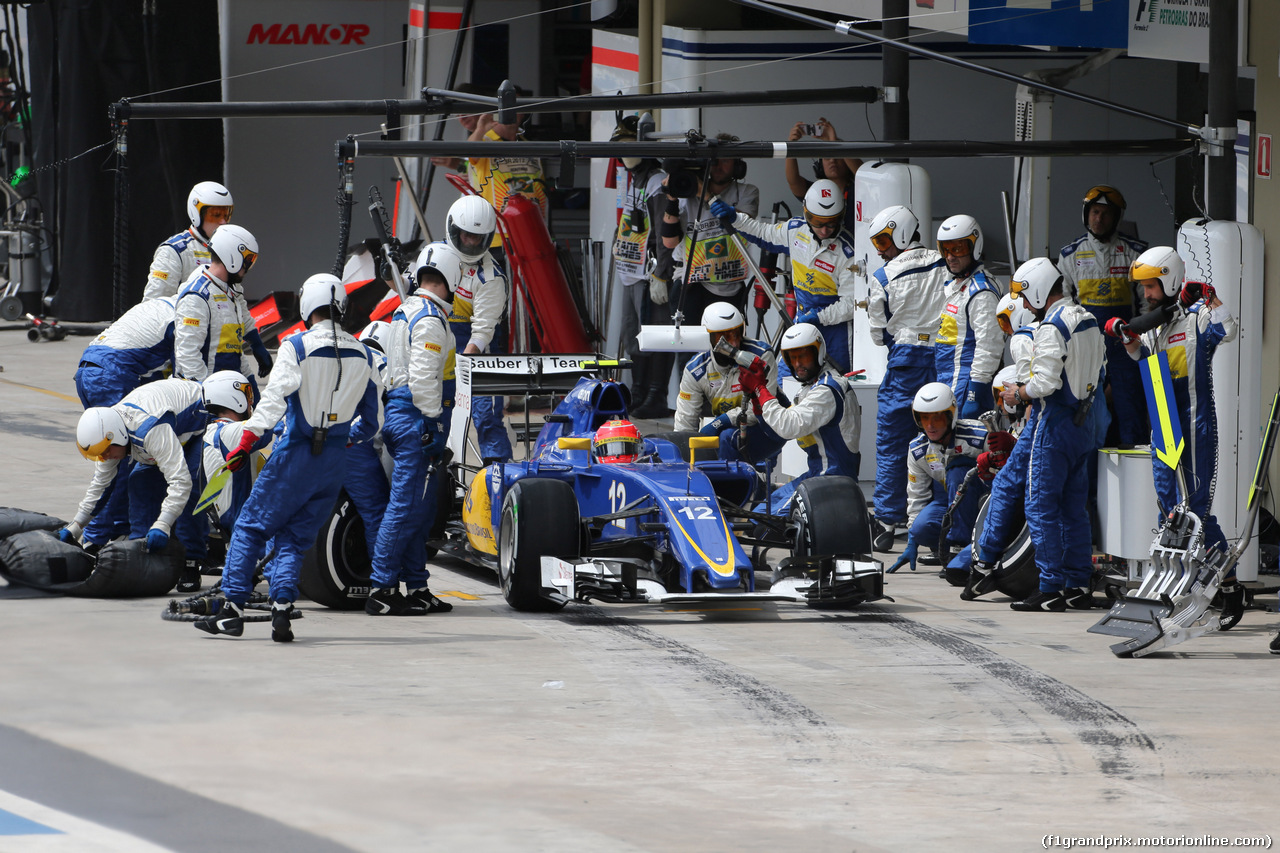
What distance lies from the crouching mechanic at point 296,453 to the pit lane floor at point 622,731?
0.96 feet

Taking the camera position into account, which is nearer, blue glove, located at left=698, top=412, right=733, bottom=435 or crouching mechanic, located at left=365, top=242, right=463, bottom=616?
crouching mechanic, located at left=365, top=242, right=463, bottom=616

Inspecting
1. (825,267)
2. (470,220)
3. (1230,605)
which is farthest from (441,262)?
(1230,605)

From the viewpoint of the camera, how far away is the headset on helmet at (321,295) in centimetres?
952

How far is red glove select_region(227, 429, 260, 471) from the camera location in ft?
31.0

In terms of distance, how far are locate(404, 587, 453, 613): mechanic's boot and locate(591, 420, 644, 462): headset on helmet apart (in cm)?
125

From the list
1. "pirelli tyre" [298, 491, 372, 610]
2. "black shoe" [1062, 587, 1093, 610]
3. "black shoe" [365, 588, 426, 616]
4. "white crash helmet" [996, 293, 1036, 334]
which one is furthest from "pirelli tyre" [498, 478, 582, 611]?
Result: "white crash helmet" [996, 293, 1036, 334]

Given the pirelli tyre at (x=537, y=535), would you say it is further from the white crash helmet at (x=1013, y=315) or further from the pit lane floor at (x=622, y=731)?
the white crash helmet at (x=1013, y=315)

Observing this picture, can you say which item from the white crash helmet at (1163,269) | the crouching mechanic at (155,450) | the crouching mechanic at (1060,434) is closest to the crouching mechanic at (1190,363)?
the white crash helmet at (1163,269)

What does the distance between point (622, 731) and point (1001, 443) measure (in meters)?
4.33

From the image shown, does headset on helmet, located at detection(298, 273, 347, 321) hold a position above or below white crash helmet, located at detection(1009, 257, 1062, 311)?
below

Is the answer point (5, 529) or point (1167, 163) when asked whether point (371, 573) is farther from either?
point (1167, 163)

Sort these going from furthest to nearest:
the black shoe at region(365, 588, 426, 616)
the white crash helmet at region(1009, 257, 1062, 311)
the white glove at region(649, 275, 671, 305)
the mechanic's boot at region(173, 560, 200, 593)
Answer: the white glove at region(649, 275, 671, 305), the mechanic's boot at region(173, 560, 200, 593), the white crash helmet at region(1009, 257, 1062, 311), the black shoe at region(365, 588, 426, 616)

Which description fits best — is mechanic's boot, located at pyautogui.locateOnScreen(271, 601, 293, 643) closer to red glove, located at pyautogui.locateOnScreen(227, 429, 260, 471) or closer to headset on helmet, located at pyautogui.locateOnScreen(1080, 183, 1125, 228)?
red glove, located at pyautogui.locateOnScreen(227, 429, 260, 471)

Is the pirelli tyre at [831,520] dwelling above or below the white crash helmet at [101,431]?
below
